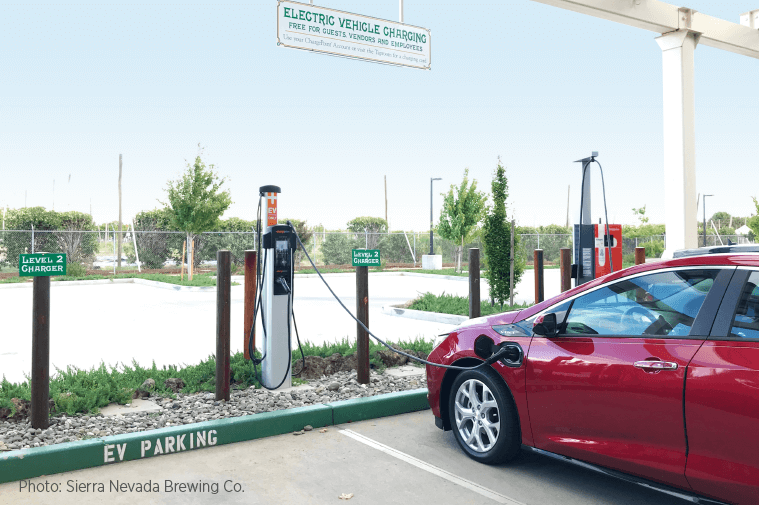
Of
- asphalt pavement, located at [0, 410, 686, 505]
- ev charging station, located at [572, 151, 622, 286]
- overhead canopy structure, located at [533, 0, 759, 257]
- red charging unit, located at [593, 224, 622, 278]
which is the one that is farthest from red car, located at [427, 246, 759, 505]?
→ overhead canopy structure, located at [533, 0, 759, 257]

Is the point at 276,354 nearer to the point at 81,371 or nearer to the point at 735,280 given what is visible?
the point at 81,371

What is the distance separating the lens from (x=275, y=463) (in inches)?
176

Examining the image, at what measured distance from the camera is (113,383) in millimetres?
5773

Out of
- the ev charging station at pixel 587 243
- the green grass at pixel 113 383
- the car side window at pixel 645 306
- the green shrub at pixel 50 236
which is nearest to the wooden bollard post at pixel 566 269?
the ev charging station at pixel 587 243

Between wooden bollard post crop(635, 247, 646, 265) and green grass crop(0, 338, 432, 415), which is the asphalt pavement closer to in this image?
green grass crop(0, 338, 432, 415)

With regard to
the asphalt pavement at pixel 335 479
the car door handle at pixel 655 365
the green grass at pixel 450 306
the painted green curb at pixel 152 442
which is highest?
Result: the car door handle at pixel 655 365

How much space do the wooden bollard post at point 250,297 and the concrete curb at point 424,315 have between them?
5.45 meters

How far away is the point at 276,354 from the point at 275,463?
1.63m

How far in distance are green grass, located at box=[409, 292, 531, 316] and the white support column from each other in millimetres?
3257

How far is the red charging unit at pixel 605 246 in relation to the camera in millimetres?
8344

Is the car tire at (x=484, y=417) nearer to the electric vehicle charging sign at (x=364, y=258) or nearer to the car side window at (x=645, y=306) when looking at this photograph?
the car side window at (x=645, y=306)

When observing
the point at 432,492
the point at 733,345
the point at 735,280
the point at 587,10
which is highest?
the point at 587,10

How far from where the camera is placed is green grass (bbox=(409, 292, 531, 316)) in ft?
39.4

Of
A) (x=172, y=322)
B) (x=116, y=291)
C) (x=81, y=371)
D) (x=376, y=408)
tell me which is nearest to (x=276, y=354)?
(x=376, y=408)
